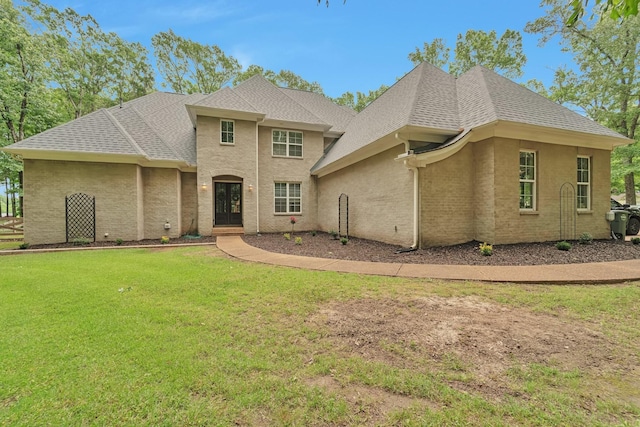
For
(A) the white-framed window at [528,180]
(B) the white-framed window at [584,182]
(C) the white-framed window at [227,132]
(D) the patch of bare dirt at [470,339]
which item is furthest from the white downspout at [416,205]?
(C) the white-framed window at [227,132]

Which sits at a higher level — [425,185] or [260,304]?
[425,185]

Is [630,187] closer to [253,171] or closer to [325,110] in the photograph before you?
[325,110]

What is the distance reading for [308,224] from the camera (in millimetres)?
16031

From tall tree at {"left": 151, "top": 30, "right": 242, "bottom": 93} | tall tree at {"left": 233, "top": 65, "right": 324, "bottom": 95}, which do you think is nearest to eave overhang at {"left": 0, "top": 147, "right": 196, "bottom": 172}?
tall tree at {"left": 151, "top": 30, "right": 242, "bottom": 93}

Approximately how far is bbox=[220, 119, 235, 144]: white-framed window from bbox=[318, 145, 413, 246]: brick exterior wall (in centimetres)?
571

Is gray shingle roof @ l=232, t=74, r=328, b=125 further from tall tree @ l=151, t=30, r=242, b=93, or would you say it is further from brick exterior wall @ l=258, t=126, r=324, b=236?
tall tree @ l=151, t=30, r=242, b=93

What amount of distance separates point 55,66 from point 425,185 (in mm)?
29709

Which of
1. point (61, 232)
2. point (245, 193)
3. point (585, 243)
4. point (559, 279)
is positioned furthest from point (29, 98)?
point (585, 243)

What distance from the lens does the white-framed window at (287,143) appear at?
51.2 ft

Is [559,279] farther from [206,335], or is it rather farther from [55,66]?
[55,66]

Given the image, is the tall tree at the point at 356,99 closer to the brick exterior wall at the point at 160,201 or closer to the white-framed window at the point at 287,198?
the white-framed window at the point at 287,198

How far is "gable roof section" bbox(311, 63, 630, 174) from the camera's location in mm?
8492

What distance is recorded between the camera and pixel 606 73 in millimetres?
18281

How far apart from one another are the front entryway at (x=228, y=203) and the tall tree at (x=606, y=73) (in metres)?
22.4
